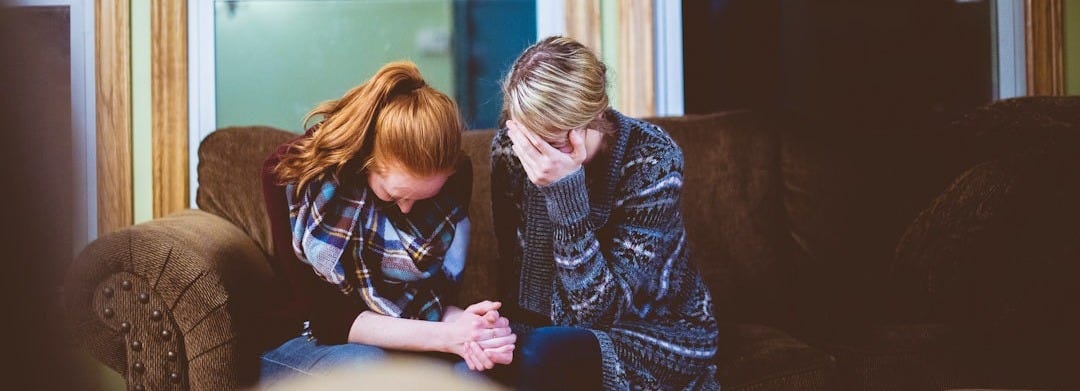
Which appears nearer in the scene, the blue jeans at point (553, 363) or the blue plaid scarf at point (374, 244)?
the blue jeans at point (553, 363)

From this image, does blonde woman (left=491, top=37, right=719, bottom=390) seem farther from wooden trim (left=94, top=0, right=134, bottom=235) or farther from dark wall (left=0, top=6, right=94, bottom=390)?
wooden trim (left=94, top=0, right=134, bottom=235)

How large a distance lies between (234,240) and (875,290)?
1621 millimetres

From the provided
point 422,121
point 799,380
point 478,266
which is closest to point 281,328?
→ point 422,121

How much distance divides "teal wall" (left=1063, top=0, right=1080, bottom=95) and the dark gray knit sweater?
6.64 feet

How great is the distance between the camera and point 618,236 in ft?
5.69

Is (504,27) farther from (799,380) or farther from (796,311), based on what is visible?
(799,380)

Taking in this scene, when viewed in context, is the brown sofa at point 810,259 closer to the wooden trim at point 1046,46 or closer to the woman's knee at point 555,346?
the woman's knee at point 555,346

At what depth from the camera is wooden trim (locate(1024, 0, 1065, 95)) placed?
3.05 metres

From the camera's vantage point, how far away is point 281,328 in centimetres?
170

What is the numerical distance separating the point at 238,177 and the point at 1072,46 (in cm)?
276

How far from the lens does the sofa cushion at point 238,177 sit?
2250 mm

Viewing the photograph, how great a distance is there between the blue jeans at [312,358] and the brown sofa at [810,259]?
46mm

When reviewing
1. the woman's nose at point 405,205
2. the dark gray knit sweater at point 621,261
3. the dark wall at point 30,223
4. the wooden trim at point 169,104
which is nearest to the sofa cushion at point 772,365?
the dark gray knit sweater at point 621,261

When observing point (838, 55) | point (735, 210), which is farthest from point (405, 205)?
point (838, 55)
